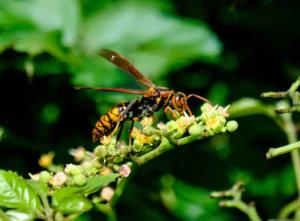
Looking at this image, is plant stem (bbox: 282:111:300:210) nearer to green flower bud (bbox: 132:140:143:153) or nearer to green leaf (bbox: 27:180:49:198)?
green flower bud (bbox: 132:140:143:153)

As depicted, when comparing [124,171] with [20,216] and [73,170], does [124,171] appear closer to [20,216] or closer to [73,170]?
[73,170]

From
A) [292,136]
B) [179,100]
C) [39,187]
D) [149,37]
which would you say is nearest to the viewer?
[39,187]

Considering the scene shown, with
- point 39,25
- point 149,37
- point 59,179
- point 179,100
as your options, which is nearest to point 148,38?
point 149,37

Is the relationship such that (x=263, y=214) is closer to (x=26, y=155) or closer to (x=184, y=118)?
(x=26, y=155)

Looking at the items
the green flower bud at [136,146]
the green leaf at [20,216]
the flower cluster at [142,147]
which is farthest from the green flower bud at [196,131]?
the green leaf at [20,216]

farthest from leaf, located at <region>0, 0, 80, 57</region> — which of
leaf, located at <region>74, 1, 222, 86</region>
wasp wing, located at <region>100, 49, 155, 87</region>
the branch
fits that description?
the branch
